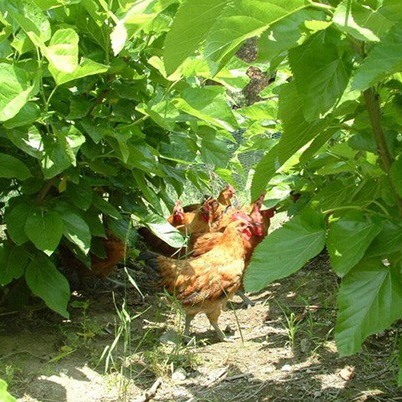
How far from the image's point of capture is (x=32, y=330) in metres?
3.47

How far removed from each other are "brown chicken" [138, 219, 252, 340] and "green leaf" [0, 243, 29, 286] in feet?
3.41

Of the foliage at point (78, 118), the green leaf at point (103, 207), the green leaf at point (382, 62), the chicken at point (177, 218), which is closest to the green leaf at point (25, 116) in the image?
the foliage at point (78, 118)

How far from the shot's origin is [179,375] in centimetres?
312

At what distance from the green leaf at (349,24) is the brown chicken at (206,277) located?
2.77m

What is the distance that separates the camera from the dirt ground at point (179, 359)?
2764mm

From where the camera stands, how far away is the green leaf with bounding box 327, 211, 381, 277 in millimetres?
1476

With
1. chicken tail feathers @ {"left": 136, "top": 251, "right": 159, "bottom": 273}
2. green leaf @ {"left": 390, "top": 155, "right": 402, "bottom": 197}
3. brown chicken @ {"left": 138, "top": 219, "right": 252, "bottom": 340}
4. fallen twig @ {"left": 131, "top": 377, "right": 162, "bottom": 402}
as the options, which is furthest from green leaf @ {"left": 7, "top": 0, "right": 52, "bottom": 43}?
chicken tail feathers @ {"left": 136, "top": 251, "right": 159, "bottom": 273}

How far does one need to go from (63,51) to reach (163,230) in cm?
133

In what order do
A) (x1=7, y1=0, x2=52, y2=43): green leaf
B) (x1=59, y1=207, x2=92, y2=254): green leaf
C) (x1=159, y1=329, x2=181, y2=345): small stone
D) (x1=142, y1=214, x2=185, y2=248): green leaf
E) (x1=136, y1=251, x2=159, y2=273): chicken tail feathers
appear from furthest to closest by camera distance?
(x1=136, y1=251, x2=159, y2=273): chicken tail feathers
(x1=159, y1=329, x2=181, y2=345): small stone
(x1=142, y1=214, x2=185, y2=248): green leaf
(x1=59, y1=207, x2=92, y2=254): green leaf
(x1=7, y1=0, x2=52, y2=43): green leaf

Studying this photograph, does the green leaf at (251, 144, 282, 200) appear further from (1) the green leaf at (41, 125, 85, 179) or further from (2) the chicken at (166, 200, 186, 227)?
(2) the chicken at (166, 200, 186, 227)

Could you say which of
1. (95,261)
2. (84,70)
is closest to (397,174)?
(84,70)

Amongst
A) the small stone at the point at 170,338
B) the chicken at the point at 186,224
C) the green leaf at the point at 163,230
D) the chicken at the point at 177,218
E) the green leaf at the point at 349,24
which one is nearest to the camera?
the green leaf at the point at 349,24

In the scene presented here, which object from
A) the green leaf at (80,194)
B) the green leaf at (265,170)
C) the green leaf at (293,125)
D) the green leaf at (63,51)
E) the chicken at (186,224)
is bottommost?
the chicken at (186,224)

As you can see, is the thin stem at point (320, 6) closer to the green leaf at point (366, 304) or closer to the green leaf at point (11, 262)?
the green leaf at point (366, 304)
